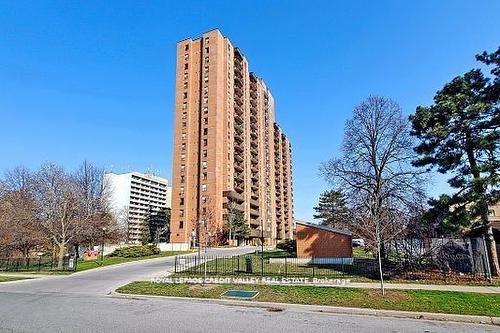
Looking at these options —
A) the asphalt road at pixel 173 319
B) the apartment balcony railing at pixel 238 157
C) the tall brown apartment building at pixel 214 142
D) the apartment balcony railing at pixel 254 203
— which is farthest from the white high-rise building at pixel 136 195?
the asphalt road at pixel 173 319

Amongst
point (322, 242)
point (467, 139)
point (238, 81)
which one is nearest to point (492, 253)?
point (467, 139)

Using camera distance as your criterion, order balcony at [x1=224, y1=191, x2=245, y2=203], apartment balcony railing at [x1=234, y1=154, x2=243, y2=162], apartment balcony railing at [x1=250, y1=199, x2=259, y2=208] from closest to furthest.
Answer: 1. balcony at [x1=224, y1=191, x2=245, y2=203]
2. apartment balcony railing at [x1=234, y1=154, x2=243, y2=162]
3. apartment balcony railing at [x1=250, y1=199, x2=259, y2=208]

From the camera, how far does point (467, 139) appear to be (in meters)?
16.4

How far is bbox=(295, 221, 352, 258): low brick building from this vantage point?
26859 millimetres

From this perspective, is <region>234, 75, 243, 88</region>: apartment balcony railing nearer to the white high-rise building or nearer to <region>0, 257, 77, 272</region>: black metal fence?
the white high-rise building

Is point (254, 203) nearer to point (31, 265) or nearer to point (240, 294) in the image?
point (31, 265)

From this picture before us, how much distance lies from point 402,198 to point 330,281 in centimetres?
1277

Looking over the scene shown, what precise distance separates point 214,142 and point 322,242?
47045mm

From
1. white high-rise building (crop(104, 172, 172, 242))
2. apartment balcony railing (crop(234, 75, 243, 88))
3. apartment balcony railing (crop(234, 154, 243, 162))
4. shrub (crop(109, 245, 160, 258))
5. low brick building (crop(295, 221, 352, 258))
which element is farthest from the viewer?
white high-rise building (crop(104, 172, 172, 242))

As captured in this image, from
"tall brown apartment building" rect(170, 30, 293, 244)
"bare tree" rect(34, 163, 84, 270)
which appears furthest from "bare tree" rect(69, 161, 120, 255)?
"tall brown apartment building" rect(170, 30, 293, 244)

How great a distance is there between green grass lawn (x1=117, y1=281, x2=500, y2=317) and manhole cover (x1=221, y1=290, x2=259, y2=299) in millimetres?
272

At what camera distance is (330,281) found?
53.3 feet

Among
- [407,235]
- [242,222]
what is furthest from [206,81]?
[407,235]

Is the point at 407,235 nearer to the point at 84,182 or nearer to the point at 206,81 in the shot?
the point at 84,182
